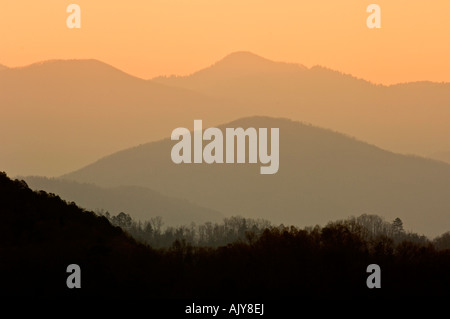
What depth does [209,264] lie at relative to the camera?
38188 millimetres

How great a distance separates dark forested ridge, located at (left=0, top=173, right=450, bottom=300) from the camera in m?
36.2

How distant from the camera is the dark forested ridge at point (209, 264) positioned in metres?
36.2
